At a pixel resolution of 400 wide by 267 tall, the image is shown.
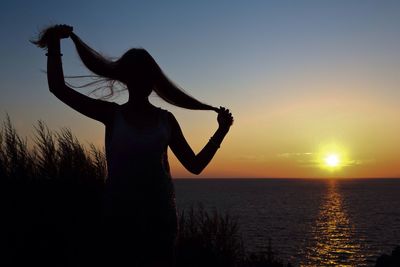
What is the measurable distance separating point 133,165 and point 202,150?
664 millimetres

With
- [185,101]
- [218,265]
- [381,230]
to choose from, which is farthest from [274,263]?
[381,230]

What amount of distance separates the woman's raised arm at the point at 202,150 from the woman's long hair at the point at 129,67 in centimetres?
23

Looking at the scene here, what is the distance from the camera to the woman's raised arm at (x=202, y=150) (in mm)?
2682

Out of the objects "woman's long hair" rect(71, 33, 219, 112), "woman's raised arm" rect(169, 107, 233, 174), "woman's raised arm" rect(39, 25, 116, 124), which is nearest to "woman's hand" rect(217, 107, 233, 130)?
"woman's raised arm" rect(169, 107, 233, 174)

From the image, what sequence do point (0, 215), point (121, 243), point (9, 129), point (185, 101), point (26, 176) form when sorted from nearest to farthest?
point (121, 243) < point (185, 101) < point (0, 215) < point (26, 176) < point (9, 129)

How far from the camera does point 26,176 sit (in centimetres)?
606

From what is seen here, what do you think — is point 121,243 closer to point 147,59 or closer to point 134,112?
point 134,112

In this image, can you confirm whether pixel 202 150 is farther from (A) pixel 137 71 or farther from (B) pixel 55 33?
(B) pixel 55 33

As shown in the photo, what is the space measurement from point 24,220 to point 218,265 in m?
4.59

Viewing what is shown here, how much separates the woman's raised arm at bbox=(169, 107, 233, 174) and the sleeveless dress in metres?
0.29

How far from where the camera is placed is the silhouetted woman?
7.64 feet

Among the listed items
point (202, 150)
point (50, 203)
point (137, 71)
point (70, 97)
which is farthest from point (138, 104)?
point (50, 203)

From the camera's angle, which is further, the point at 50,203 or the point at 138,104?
the point at 50,203

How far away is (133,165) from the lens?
2318mm
